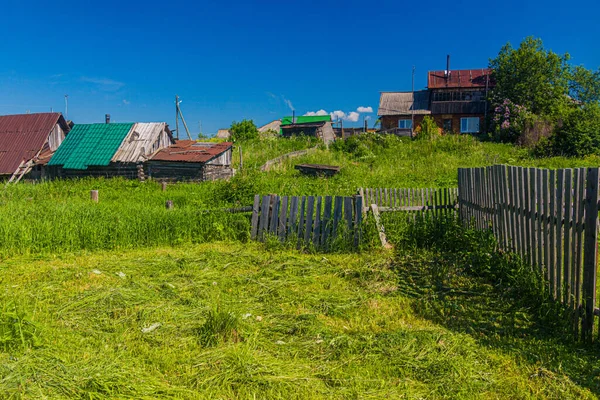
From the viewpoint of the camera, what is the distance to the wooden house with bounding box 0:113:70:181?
2209cm

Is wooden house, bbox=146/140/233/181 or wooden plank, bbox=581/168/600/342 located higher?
wooden house, bbox=146/140/233/181

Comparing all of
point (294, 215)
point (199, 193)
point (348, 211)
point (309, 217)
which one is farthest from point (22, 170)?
point (348, 211)

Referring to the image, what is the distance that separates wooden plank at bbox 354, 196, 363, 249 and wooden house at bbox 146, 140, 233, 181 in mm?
14167

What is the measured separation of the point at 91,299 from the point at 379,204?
→ 6348mm

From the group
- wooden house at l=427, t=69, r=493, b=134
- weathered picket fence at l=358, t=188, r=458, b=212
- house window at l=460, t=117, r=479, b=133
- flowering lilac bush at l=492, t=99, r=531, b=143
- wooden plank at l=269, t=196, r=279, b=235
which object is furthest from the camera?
house window at l=460, t=117, r=479, b=133

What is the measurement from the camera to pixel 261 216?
8680mm

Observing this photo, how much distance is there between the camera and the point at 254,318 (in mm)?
4781

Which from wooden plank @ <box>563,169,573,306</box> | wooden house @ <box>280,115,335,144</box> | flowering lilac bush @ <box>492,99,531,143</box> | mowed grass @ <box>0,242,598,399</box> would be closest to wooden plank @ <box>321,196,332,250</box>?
mowed grass @ <box>0,242,598,399</box>

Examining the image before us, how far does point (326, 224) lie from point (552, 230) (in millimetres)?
4321

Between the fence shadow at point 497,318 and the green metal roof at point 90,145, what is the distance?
64.7ft

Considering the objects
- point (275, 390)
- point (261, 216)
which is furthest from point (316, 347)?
point (261, 216)

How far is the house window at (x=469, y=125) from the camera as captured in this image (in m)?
39.7

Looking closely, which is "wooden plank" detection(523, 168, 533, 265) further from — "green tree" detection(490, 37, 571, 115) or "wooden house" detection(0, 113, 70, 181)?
"green tree" detection(490, 37, 571, 115)

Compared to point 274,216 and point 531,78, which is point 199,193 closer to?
point 274,216
